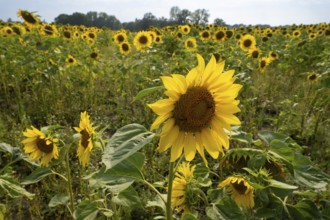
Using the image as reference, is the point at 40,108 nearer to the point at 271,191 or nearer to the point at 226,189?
the point at 226,189

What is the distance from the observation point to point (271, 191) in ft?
3.76

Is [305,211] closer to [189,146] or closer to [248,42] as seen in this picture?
[189,146]

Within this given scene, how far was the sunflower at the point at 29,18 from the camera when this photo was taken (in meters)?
4.30

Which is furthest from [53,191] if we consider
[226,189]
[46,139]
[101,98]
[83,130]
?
[101,98]

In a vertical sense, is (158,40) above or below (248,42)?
below

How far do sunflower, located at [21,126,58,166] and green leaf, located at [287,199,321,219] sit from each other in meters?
1.28

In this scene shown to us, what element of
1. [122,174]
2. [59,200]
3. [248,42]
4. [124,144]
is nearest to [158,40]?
[248,42]

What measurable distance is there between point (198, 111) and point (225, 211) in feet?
1.21

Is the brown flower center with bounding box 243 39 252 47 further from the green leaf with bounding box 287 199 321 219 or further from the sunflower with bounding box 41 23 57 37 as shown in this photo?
the green leaf with bounding box 287 199 321 219

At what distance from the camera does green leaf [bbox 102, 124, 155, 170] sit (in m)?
0.75

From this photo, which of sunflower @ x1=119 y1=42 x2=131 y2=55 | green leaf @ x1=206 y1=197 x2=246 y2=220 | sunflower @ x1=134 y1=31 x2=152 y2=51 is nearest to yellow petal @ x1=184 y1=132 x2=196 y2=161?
green leaf @ x1=206 y1=197 x2=246 y2=220

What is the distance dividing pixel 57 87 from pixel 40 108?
2.38 ft

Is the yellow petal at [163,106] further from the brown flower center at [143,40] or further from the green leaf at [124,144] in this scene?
the brown flower center at [143,40]

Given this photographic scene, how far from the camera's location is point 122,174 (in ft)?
3.48
